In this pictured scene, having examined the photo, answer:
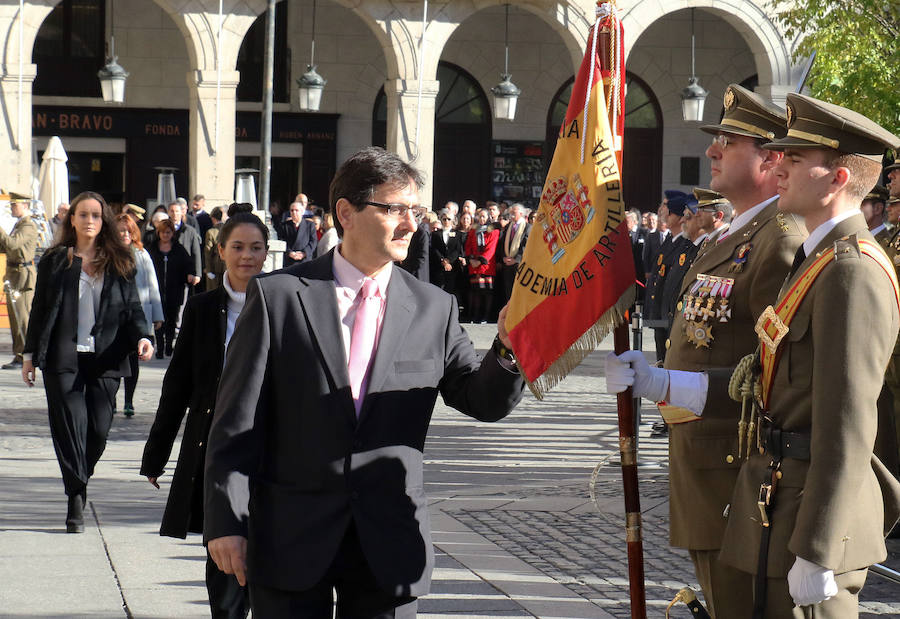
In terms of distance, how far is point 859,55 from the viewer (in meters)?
14.7

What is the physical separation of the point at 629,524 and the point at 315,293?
43.8 inches

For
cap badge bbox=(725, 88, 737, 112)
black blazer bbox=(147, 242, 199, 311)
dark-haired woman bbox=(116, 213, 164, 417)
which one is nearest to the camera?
cap badge bbox=(725, 88, 737, 112)

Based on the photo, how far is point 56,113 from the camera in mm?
29953

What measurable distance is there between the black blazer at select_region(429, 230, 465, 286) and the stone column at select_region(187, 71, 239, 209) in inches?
190

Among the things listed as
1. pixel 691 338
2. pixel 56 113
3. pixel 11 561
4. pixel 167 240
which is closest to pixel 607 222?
pixel 691 338

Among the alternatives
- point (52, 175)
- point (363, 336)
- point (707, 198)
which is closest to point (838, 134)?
point (363, 336)

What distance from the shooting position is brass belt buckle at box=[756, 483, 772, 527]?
12.3 ft

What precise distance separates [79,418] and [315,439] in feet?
14.6

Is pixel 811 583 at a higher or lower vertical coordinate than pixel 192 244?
lower

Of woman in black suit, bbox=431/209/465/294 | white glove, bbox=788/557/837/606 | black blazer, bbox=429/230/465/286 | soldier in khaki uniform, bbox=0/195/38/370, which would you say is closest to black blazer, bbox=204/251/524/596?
white glove, bbox=788/557/837/606

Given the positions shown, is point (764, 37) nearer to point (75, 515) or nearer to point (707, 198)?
point (707, 198)

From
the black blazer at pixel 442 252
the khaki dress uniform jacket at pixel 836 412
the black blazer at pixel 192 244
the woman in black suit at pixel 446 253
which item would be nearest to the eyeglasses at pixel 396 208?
the khaki dress uniform jacket at pixel 836 412

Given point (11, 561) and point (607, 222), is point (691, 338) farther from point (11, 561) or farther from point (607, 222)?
point (11, 561)

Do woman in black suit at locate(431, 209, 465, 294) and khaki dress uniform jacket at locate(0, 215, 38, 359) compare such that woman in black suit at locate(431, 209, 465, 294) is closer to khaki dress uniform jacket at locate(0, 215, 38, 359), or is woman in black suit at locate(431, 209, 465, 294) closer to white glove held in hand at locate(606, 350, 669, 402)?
khaki dress uniform jacket at locate(0, 215, 38, 359)
